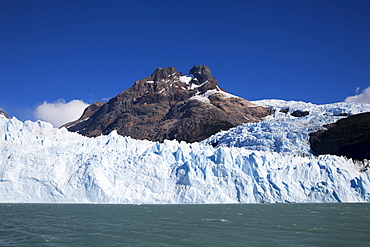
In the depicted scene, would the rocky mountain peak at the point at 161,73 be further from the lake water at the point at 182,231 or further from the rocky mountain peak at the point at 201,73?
the lake water at the point at 182,231

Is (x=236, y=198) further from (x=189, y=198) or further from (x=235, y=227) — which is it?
(x=235, y=227)

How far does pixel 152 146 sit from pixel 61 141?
856cm

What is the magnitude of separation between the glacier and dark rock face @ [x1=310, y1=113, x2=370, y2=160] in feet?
95.6

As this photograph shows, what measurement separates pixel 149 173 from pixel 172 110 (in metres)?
98.0

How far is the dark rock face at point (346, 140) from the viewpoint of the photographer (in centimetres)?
6159

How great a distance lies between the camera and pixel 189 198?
94.1 feet

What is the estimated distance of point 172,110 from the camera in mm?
127062

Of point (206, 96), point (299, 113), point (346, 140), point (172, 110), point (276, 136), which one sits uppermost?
point (206, 96)

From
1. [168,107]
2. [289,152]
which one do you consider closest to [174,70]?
[168,107]

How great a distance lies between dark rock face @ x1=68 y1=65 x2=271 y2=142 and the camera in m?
110

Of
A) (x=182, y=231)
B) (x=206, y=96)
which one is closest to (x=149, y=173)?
(x=182, y=231)

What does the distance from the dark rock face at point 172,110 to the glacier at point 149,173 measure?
217 ft

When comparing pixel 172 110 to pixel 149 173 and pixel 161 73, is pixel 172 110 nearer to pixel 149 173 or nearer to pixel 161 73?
pixel 161 73

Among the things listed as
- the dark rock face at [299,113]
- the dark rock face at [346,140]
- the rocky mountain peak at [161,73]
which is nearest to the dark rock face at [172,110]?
the rocky mountain peak at [161,73]
